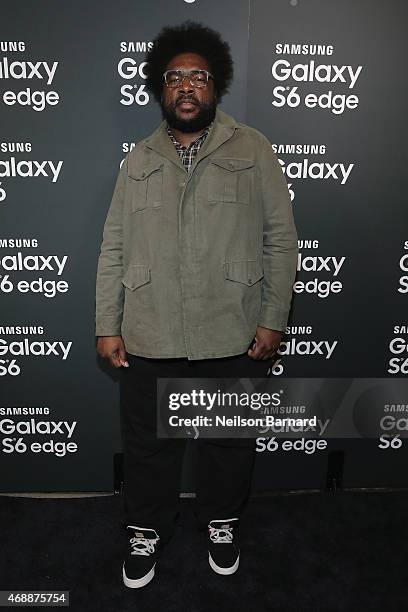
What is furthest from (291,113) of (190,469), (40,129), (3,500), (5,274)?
(3,500)

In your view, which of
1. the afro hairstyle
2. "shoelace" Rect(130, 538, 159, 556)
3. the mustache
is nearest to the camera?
the mustache

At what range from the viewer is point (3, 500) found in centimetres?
220

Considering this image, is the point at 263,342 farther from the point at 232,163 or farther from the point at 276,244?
the point at 232,163

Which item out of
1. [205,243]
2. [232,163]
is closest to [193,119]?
[232,163]

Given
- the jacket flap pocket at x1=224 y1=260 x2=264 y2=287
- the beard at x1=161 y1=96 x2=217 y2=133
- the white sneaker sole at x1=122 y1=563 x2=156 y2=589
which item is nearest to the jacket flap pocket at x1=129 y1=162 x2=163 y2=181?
the beard at x1=161 y1=96 x2=217 y2=133

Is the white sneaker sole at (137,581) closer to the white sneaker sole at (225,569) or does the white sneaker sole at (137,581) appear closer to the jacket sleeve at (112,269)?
the white sneaker sole at (225,569)

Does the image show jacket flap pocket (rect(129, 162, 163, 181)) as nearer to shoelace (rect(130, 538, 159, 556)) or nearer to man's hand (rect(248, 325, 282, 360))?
man's hand (rect(248, 325, 282, 360))

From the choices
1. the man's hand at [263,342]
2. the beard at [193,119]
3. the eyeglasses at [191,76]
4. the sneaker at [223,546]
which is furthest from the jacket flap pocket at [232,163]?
the sneaker at [223,546]

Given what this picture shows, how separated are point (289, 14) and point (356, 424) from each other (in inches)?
62.5

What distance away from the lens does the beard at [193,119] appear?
5.17 ft

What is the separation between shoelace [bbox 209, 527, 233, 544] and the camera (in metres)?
1.85

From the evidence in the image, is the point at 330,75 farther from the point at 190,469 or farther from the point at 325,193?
the point at 190,469

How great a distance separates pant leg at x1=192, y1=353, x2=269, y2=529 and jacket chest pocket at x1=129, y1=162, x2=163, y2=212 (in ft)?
1.74

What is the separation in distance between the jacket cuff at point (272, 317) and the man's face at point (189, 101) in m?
0.58
